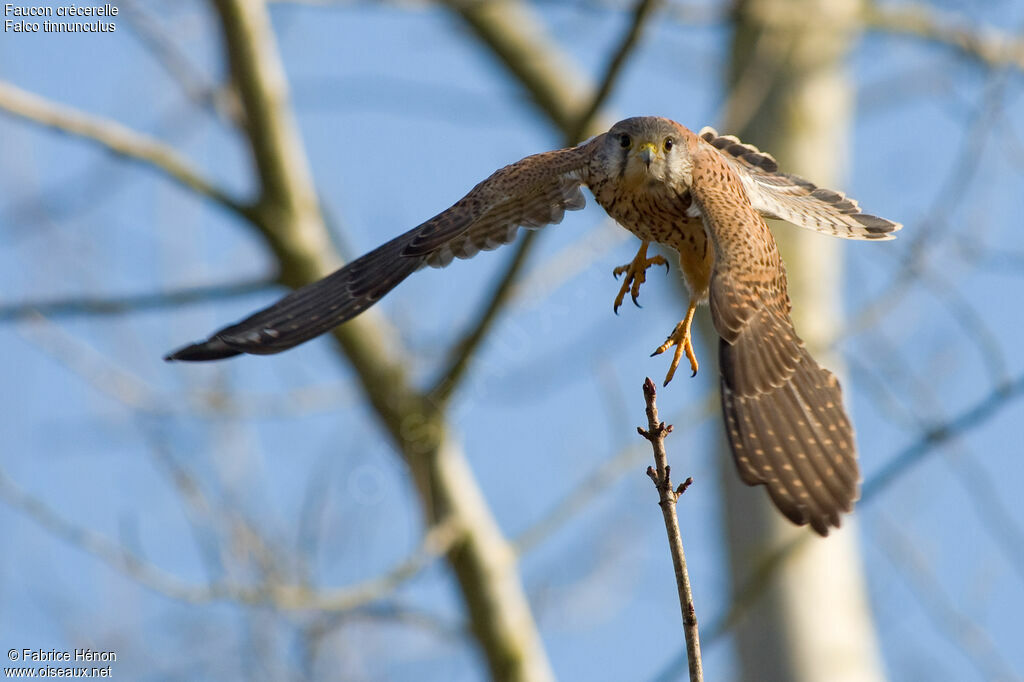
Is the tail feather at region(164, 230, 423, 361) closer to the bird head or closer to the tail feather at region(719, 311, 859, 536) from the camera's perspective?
the bird head

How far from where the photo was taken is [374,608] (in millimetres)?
4945

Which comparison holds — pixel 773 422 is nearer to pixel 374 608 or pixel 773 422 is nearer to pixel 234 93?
pixel 374 608

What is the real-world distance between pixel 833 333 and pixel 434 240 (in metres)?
3.49

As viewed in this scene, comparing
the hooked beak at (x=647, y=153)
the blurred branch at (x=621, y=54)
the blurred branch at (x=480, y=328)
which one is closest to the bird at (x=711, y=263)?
the hooked beak at (x=647, y=153)

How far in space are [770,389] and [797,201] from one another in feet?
3.15

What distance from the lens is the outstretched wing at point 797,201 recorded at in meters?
3.40

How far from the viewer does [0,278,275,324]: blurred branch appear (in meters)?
4.95

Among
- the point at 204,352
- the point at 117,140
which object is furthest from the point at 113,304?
the point at 204,352

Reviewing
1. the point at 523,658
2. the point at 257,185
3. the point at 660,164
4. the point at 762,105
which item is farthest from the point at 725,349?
the point at 762,105

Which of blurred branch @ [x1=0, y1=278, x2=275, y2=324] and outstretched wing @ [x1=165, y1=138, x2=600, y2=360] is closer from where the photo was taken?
outstretched wing @ [x1=165, y1=138, x2=600, y2=360]

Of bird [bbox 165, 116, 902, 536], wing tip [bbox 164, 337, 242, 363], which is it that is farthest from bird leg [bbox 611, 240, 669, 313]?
wing tip [bbox 164, 337, 242, 363]

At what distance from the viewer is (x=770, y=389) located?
106 inches

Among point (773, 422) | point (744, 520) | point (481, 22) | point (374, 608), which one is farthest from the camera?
point (481, 22)

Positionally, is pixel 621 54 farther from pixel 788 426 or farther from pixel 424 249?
pixel 788 426
